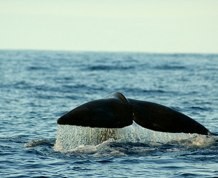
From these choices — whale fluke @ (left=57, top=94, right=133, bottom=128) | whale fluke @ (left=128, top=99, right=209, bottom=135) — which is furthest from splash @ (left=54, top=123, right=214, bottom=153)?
whale fluke @ (left=128, top=99, right=209, bottom=135)

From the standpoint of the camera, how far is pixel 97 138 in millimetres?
11859

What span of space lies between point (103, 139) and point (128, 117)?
2371 mm

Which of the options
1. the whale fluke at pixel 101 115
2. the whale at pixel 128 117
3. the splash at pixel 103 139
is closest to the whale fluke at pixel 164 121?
the whale at pixel 128 117

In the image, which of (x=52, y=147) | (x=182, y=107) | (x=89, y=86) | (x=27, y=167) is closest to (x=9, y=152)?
(x=52, y=147)

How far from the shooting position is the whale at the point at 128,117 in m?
9.35

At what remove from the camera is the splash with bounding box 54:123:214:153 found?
1104 centimetres

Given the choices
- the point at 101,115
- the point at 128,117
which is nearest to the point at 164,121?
the point at 128,117

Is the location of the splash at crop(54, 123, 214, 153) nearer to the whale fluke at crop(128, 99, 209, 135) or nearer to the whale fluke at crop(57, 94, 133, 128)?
the whale fluke at crop(57, 94, 133, 128)

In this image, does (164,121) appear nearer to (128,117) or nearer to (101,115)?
(128,117)

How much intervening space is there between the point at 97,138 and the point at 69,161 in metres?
1.11

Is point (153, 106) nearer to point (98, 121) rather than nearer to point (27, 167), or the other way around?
point (98, 121)

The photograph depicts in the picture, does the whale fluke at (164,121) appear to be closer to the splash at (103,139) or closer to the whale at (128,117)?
the whale at (128,117)

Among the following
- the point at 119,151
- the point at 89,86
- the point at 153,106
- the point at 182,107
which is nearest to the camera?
the point at 153,106

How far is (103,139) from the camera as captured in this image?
1189 centimetres
